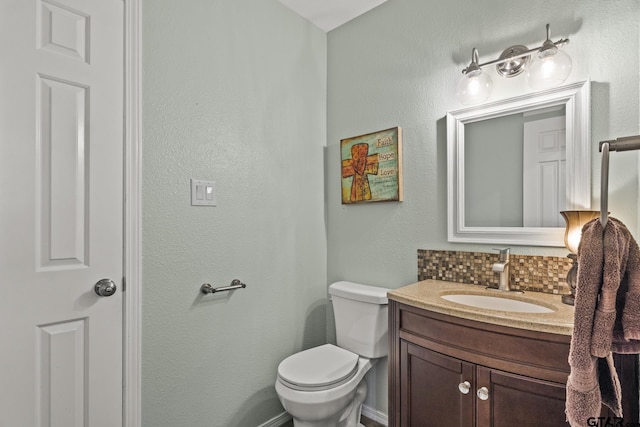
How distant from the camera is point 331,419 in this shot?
1598mm

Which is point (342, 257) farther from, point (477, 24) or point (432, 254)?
point (477, 24)

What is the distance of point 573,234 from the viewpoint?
1230 mm

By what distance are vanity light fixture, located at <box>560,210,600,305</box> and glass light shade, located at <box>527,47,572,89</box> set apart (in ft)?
1.84

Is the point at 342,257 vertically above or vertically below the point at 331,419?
above

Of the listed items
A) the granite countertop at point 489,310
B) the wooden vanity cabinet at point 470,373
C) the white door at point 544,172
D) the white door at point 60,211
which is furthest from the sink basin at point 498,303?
the white door at point 60,211

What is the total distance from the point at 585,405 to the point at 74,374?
1.67 m

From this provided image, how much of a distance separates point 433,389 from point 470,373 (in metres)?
0.19

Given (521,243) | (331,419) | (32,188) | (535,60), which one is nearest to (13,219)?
(32,188)

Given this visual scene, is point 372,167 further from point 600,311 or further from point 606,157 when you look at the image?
point 600,311

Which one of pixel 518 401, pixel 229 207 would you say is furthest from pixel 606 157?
pixel 229 207

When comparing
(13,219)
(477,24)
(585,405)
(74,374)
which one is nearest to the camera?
(585,405)

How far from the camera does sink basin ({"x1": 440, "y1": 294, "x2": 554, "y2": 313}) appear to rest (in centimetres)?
132

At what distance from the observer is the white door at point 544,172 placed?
4.48 feet

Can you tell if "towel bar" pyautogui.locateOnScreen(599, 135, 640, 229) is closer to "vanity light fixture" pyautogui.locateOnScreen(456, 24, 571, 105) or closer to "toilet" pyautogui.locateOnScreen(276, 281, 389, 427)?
"vanity light fixture" pyautogui.locateOnScreen(456, 24, 571, 105)
